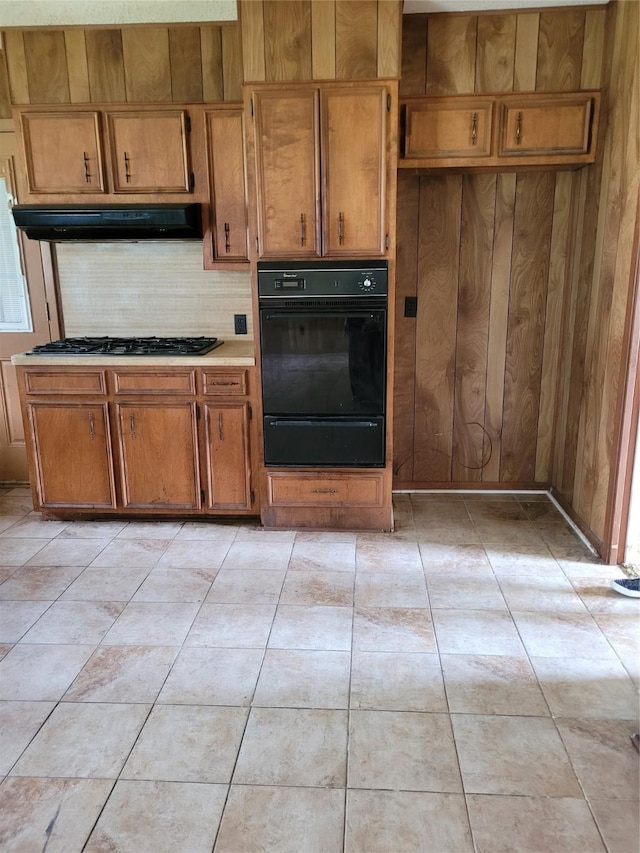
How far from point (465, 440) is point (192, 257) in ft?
6.33

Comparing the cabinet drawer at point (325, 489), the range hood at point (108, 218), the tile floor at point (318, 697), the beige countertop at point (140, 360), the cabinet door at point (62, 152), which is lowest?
the tile floor at point (318, 697)

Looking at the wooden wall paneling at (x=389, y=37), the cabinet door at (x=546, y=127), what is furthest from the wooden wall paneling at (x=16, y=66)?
the cabinet door at (x=546, y=127)

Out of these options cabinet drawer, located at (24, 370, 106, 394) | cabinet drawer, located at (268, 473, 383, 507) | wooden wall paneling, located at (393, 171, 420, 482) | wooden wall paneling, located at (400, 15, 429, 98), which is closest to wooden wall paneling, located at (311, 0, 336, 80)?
wooden wall paneling, located at (400, 15, 429, 98)

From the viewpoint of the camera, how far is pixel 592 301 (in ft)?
10.2

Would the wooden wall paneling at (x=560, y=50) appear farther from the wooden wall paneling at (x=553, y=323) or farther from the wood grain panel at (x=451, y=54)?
the wooden wall paneling at (x=553, y=323)

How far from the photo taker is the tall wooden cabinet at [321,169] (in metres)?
2.85

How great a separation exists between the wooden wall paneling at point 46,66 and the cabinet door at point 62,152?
18cm

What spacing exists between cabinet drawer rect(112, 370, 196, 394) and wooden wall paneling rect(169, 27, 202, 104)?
1.43 metres

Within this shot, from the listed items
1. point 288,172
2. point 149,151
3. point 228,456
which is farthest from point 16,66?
point 228,456

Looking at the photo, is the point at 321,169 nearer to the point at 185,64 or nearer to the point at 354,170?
the point at 354,170

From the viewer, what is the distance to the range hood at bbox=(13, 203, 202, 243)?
3.18m

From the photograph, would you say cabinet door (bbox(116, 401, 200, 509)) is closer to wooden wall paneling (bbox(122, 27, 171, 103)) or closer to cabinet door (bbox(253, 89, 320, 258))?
cabinet door (bbox(253, 89, 320, 258))

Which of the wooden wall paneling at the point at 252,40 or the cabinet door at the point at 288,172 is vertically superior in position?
the wooden wall paneling at the point at 252,40

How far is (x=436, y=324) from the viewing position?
3.61 meters
